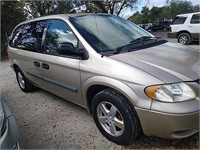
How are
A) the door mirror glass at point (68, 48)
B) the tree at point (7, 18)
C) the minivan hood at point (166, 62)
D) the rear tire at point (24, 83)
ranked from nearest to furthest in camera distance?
the minivan hood at point (166, 62) < the door mirror glass at point (68, 48) < the rear tire at point (24, 83) < the tree at point (7, 18)

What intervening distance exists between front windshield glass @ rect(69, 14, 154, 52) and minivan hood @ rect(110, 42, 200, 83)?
352 mm

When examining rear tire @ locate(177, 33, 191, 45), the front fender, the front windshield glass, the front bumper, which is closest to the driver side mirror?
the front windshield glass

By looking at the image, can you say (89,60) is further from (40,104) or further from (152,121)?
(40,104)

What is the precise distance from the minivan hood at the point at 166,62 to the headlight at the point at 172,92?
63 mm

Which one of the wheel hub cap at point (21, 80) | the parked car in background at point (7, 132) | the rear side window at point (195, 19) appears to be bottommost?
the wheel hub cap at point (21, 80)

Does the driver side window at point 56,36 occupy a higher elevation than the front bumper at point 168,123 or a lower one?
higher

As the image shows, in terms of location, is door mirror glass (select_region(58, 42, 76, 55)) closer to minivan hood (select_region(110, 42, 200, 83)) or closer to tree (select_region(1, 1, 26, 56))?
minivan hood (select_region(110, 42, 200, 83))

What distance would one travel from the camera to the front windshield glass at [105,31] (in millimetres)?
3068

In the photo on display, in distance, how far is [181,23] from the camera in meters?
12.0

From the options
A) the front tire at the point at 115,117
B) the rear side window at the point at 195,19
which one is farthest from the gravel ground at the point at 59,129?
the rear side window at the point at 195,19

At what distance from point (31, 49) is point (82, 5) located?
2157 cm

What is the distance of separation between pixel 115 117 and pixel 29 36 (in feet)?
8.66

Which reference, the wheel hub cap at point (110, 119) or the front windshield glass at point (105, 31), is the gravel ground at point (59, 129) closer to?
the wheel hub cap at point (110, 119)

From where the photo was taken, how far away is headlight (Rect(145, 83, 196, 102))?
7.47ft
